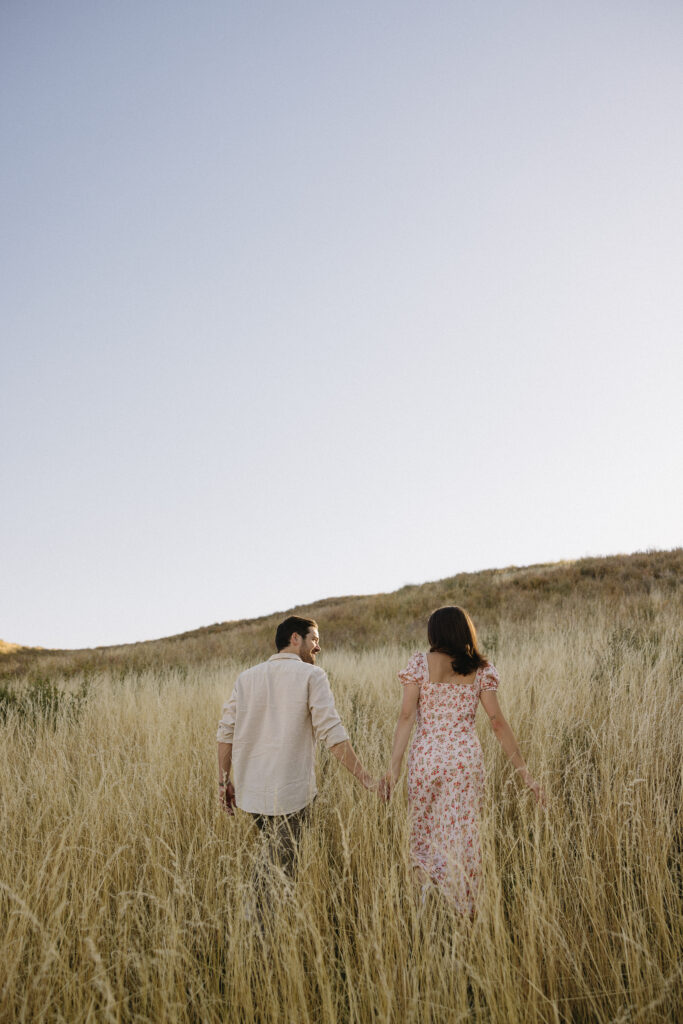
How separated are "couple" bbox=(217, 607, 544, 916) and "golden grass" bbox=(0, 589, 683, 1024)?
14cm

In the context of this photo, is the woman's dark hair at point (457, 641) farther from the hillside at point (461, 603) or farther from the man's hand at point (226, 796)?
the hillside at point (461, 603)

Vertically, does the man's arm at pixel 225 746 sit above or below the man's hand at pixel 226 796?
above

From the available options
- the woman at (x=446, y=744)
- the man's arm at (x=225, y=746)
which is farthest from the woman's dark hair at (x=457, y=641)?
the man's arm at (x=225, y=746)

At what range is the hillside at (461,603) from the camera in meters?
14.3

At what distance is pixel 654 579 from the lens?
51.5 feet

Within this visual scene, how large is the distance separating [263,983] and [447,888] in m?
0.88

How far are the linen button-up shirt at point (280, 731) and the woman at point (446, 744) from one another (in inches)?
16.0

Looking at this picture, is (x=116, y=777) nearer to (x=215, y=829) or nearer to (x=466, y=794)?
(x=215, y=829)

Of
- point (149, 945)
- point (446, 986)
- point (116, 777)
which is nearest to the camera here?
→ point (446, 986)

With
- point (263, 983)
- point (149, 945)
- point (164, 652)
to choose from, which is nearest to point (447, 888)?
point (263, 983)

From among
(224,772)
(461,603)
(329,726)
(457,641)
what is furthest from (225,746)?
(461,603)

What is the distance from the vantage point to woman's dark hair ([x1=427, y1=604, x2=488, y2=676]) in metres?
2.85

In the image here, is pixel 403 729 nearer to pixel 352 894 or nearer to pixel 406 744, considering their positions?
pixel 406 744

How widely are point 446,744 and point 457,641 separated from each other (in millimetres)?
504
